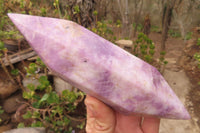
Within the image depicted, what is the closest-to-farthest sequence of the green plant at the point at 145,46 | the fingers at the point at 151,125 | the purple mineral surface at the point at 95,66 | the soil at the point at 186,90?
the purple mineral surface at the point at 95,66 → the fingers at the point at 151,125 → the soil at the point at 186,90 → the green plant at the point at 145,46

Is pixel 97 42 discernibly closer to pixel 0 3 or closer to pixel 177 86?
pixel 177 86

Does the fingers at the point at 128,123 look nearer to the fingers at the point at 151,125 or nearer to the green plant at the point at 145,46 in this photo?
the fingers at the point at 151,125

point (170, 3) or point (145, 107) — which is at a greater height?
point (170, 3)

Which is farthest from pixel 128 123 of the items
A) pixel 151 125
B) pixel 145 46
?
pixel 145 46

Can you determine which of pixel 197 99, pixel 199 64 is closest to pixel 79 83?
pixel 197 99

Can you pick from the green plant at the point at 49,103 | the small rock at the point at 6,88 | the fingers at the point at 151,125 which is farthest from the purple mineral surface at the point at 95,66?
the small rock at the point at 6,88

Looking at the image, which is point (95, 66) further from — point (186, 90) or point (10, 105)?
point (186, 90)
